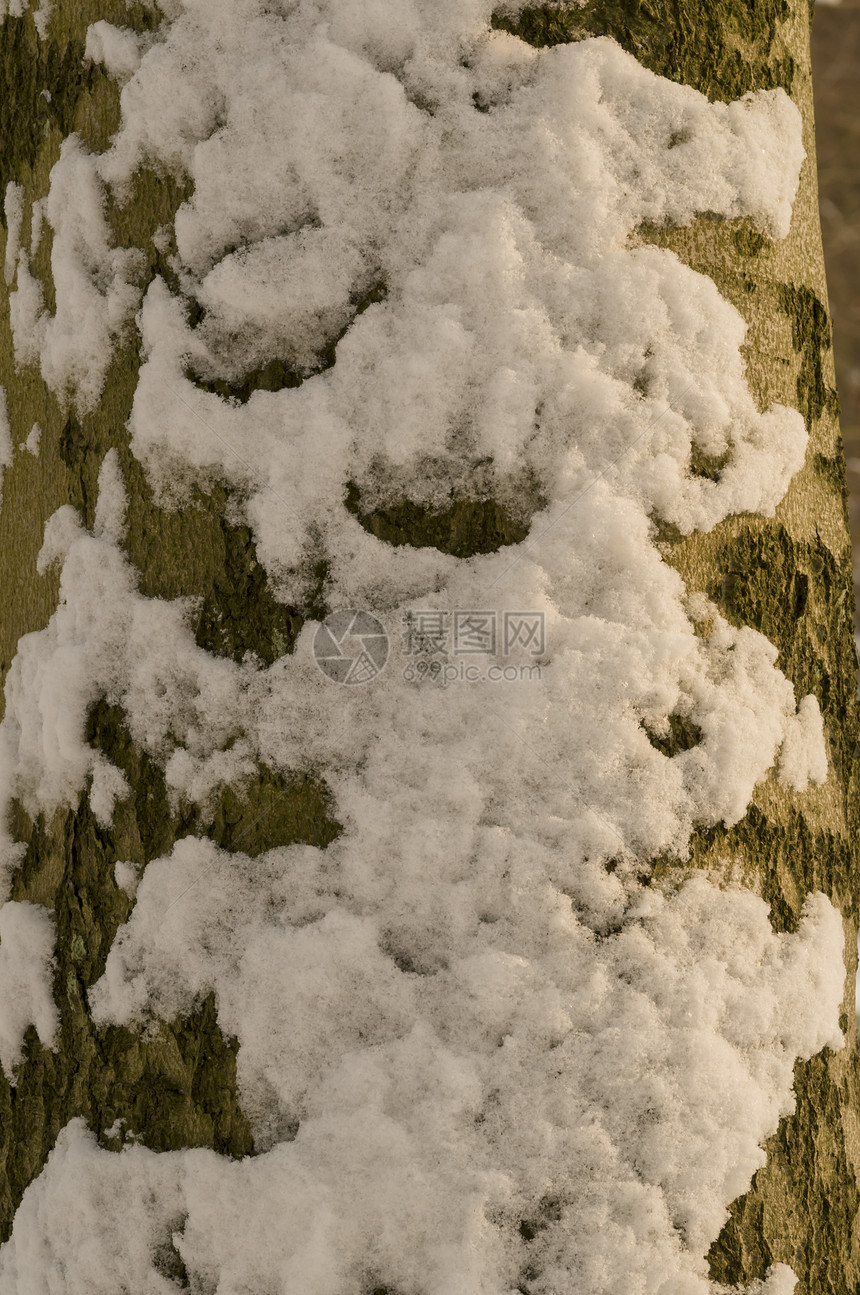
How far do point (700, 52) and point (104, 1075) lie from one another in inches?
41.3

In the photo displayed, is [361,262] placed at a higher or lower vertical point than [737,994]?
higher

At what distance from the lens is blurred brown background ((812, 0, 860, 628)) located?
5.82 metres

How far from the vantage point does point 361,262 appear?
2.68 ft

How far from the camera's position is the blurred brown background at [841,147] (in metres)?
5.82

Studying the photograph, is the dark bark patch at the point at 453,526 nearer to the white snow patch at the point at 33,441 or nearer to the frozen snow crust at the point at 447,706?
the frozen snow crust at the point at 447,706

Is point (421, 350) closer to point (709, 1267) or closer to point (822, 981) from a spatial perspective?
point (822, 981)

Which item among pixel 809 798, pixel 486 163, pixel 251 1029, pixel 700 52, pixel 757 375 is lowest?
pixel 251 1029

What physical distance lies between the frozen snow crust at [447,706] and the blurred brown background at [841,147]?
5.60 m

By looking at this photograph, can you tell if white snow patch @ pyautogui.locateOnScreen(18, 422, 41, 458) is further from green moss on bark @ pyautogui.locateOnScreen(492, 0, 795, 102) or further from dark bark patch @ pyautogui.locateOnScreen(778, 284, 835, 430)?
dark bark patch @ pyautogui.locateOnScreen(778, 284, 835, 430)

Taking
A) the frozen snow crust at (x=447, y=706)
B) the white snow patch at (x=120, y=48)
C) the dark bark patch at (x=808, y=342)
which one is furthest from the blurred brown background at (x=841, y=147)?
the white snow patch at (x=120, y=48)

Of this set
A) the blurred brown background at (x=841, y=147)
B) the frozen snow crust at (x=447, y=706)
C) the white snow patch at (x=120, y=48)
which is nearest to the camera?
the frozen snow crust at (x=447, y=706)

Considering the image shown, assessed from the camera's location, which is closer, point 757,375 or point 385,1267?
point 385,1267

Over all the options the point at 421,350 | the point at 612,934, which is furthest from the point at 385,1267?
the point at 421,350

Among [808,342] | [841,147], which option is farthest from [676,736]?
[841,147]
